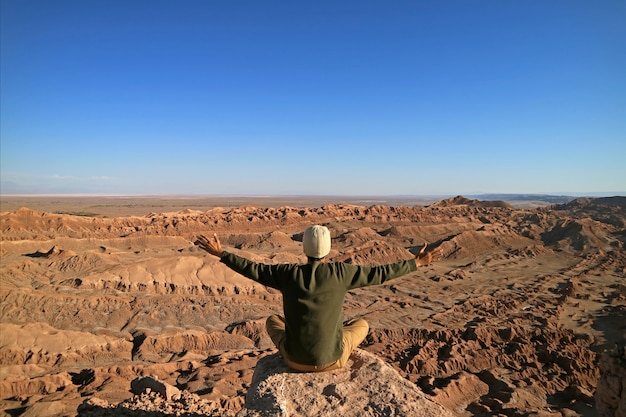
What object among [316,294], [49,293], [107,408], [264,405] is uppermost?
[316,294]

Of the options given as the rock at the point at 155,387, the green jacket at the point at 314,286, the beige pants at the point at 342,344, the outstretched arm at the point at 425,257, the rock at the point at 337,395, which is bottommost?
the rock at the point at 155,387

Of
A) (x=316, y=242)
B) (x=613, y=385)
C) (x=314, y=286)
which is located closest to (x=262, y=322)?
(x=613, y=385)

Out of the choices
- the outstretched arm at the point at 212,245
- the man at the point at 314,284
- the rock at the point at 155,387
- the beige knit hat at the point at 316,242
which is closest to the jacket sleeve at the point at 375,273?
the man at the point at 314,284

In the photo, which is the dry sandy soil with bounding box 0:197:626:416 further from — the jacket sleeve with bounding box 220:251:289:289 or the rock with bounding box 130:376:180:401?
the jacket sleeve with bounding box 220:251:289:289

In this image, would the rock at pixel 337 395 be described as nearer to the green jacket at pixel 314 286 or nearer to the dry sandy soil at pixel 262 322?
the green jacket at pixel 314 286

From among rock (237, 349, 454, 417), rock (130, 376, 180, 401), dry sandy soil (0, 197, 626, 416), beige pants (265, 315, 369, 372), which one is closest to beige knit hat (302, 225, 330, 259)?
beige pants (265, 315, 369, 372)

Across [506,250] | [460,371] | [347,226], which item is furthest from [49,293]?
[506,250]

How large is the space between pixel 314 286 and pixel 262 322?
9921 mm

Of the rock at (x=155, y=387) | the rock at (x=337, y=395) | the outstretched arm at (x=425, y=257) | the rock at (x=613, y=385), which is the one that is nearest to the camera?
the rock at (x=337, y=395)

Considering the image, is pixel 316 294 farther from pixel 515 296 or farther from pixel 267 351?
pixel 515 296

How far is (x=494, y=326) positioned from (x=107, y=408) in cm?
1099

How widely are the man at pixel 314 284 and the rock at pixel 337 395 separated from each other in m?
0.17

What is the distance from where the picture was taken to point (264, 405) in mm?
2715

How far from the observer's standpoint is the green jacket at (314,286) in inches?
112
